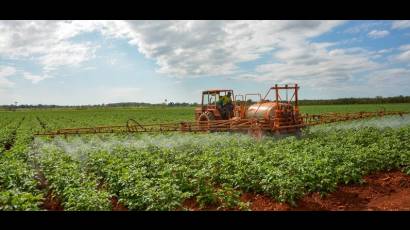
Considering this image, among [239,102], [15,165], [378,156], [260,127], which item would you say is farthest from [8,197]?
[239,102]

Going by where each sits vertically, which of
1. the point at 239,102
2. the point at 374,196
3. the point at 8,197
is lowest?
the point at 374,196

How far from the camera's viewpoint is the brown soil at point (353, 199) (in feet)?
26.8

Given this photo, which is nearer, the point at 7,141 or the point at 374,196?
the point at 374,196

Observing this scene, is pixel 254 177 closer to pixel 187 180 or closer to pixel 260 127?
pixel 187 180

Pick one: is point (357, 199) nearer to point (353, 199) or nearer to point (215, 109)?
point (353, 199)

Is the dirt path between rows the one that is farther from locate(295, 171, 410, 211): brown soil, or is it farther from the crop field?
the crop field

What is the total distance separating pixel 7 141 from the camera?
69.1 ft

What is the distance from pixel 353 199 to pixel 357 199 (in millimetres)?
101

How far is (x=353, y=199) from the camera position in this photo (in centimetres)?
868

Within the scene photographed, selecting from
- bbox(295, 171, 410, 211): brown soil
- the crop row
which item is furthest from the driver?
bbox(295, 171, 410, 211): brown soil

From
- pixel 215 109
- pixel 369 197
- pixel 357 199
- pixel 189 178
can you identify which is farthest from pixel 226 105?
pixel 357 199

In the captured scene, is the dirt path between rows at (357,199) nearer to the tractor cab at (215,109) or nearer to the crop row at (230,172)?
the crop row at (230,172)
